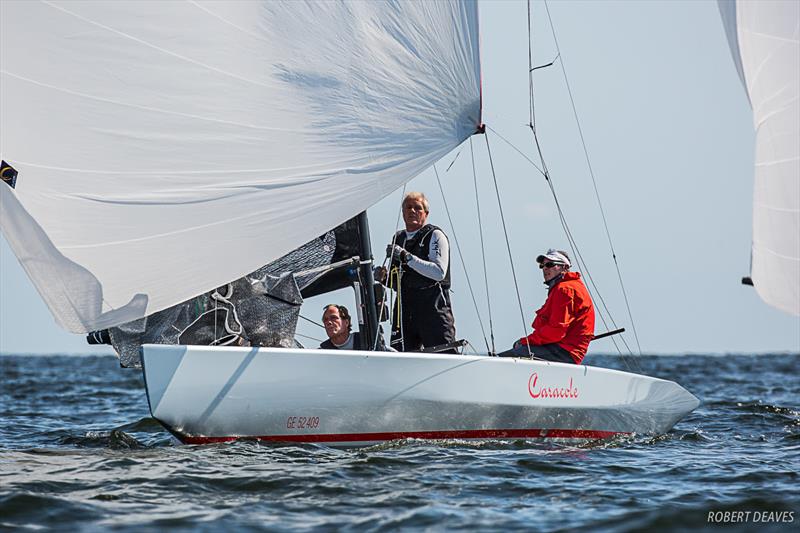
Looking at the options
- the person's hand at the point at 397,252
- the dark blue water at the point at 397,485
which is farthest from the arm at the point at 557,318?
the person's hand at the point at 397,252

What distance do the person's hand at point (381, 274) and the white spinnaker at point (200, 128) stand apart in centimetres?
69

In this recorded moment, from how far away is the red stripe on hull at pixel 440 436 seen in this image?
7.53 m

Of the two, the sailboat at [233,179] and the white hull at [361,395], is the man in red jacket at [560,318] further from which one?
the sailboat at [233,179]

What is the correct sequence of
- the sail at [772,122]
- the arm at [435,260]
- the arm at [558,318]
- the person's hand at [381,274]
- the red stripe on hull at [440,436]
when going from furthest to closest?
the sail at [772,122], the arm at [558,318], the person's hand at [381,274], the arm at [435,260], the red stripe on hull at [440,436]

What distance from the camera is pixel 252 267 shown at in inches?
297

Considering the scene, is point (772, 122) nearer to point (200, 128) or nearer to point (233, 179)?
point (233, 179)

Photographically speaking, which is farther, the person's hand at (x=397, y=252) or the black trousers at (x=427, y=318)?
the black trousers at (x=427, y=318)

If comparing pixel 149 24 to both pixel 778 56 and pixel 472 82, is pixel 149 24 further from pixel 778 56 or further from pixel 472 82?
pixel 778 56

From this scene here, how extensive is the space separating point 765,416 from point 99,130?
7679 mm

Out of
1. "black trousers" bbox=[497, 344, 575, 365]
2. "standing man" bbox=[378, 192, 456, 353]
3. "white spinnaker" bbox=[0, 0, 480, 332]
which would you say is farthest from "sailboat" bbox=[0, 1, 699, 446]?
"black trousers" bbox=[497, 344, 575, 365]

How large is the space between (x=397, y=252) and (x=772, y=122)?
3416 mm

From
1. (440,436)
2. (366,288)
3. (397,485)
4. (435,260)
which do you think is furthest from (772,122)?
(397,485)

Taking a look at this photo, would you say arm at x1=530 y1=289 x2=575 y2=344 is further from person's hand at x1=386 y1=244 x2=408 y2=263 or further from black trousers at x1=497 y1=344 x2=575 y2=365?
person's hand at x1=386 y1=244 x2=408 y2=263

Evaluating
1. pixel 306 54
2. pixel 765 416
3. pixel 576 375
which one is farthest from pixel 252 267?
pixel 765 416
